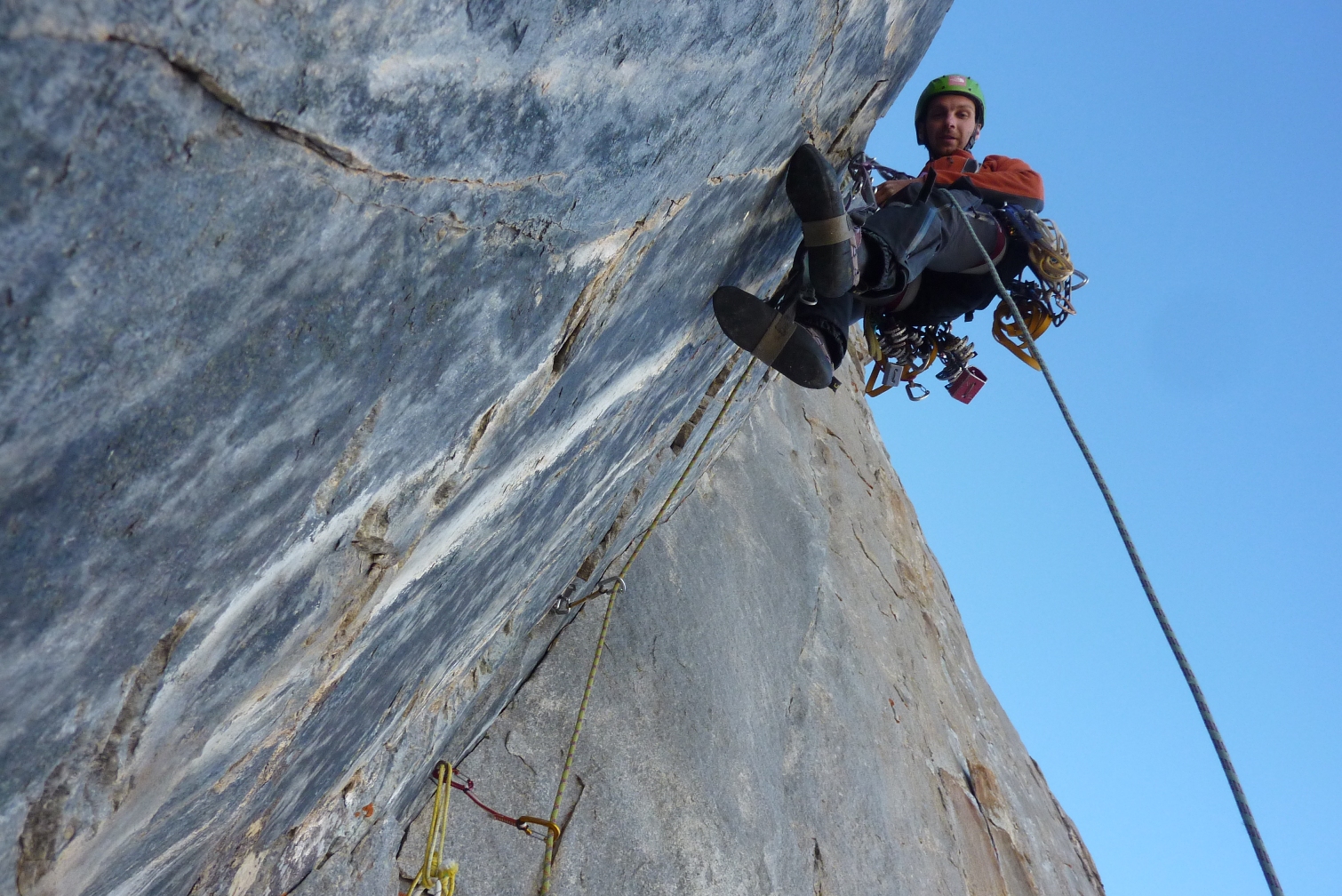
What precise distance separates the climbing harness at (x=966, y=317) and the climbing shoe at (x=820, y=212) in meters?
0.48

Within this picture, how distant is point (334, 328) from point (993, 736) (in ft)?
20.1

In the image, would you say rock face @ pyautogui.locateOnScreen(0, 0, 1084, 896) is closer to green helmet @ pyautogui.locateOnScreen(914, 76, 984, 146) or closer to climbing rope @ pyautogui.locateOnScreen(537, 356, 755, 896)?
climbing rope @ pyautogui.locateOnScreen(537, 356, 755, 896)

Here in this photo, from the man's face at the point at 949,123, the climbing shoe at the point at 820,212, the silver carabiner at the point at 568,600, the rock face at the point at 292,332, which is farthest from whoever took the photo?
the man's face at the point at 949,123

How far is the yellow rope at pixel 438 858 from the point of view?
8.96 ft

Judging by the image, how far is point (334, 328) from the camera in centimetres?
106

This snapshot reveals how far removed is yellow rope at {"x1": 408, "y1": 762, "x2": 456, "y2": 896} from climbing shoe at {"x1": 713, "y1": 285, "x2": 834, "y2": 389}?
1.62 m

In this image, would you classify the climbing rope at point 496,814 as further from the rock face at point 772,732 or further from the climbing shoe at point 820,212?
the climbing shoe at point 820,212

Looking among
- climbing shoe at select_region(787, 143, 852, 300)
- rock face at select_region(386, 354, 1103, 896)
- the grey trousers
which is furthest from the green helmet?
rock face at select_region(386, 354, 1103, 896)

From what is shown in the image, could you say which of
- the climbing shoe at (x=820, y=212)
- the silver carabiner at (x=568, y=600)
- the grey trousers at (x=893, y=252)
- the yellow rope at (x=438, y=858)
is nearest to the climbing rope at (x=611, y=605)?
the silver carabiner at (x=568, y=600)

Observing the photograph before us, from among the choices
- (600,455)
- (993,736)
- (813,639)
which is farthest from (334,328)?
(993,736)

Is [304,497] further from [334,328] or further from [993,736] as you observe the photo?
[993,736]

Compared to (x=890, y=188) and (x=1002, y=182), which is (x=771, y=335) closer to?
(x=890, y=188)

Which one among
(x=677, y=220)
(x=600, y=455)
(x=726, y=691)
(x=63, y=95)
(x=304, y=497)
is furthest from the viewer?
(x=726, y=691)

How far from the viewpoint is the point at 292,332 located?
998mm
